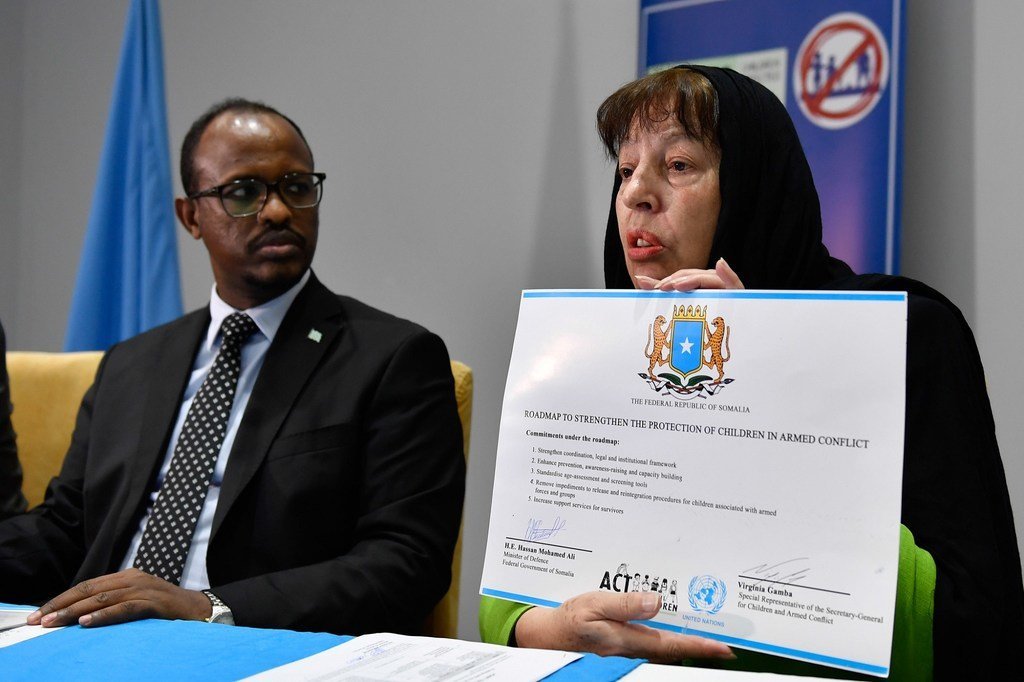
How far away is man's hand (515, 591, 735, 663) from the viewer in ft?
3.23

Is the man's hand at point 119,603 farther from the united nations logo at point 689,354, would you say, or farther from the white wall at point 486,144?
the white wall at point 486,144

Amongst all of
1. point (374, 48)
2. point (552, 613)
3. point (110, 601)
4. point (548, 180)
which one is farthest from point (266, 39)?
point (552, 613)

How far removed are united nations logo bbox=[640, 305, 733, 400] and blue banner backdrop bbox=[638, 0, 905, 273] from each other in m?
1.56

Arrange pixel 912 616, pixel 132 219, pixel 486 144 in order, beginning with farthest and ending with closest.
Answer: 1. pixel 132 219
2. pixel 486 144
3. pixel 912 616

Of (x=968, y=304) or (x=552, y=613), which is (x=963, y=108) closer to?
(x=968, y=304)

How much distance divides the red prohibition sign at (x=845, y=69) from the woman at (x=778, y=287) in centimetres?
116

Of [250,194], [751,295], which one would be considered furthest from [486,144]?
[751,295]

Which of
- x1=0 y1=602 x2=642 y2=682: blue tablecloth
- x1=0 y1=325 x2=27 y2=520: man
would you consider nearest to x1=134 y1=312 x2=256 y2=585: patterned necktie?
x1=0 y1=325 x2=27 y2=520: man

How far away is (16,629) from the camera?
117 centimetres

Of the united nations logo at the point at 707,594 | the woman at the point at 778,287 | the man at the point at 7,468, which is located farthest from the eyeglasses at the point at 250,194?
the united nations logo at the point at 707,594

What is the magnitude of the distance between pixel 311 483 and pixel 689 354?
3.41 ft

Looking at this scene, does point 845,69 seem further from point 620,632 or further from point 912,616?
point 620,632

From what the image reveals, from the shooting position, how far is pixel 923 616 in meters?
1.06
